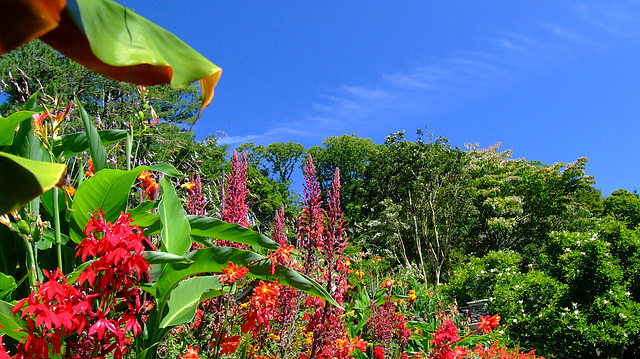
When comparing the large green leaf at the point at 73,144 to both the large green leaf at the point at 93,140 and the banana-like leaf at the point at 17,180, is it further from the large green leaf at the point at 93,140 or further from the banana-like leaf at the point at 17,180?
the banana-like leaf at the point at 17,180

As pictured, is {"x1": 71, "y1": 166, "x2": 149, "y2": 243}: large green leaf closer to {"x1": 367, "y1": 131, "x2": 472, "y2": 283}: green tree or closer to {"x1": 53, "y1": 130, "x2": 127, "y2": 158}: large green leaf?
{"x1": 53, "y1": 130, "x2": 127, "y2": 158}: large green leaf

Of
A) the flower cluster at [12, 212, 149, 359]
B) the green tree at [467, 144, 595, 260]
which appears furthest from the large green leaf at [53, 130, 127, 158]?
the green tree at [467, 144, 595, 260]

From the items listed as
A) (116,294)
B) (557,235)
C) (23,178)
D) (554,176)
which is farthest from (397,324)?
(554,176)

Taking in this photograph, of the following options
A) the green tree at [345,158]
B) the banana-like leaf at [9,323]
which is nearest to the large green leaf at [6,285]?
the banana-like leaf at [9,323]

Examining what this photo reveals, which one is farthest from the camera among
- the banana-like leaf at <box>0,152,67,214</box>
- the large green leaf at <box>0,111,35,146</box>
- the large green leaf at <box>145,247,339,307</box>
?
the large green leaf at <box>0,111,35,146</box>

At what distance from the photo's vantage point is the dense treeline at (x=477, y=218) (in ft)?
21.9

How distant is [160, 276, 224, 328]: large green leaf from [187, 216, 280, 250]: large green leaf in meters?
0.28

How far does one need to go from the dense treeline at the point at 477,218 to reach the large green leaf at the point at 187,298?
942 mm

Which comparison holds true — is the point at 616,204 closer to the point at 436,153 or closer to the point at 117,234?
the point at 436,153

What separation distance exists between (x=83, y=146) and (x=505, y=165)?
61.6 feet

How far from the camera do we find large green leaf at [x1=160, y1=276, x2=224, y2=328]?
1.80 meters

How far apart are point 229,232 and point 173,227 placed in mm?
261

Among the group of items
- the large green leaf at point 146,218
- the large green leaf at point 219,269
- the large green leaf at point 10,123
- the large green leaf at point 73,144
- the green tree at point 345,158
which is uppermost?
the green tree at point 345,158

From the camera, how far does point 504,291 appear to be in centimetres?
741
